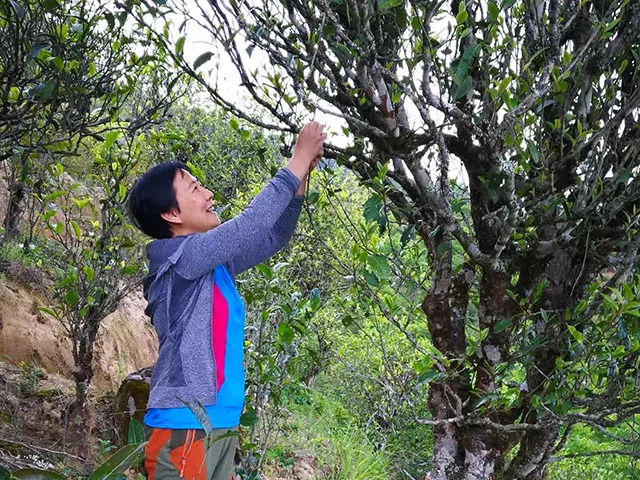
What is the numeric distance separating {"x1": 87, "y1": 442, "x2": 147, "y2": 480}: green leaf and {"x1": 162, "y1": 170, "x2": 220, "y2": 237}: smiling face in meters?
1.04

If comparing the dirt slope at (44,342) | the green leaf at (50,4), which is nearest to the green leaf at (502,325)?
the green leaf at (50,4)

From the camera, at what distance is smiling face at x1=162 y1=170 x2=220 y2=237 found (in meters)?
1.76

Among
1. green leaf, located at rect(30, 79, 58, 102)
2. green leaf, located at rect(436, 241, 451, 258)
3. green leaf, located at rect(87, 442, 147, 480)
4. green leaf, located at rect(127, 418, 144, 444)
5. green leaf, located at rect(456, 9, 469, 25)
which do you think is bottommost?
green leaf, located at rect(436, 241, 451, 258)

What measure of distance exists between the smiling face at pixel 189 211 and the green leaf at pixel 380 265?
1.58 feet

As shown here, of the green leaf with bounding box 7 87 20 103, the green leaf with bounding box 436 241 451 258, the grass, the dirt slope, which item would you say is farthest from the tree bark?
the green leaf with bounding box 436 241 451 258

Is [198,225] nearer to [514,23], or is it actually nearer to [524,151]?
[524,151]

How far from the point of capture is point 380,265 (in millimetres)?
1722

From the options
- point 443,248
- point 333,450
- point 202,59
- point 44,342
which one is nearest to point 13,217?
point 44,342

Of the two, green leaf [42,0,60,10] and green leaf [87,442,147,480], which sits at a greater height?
green leaf [42,0,60,10]

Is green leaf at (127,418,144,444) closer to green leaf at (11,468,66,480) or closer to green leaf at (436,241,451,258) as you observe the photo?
green leaf at (11,468,66,480)

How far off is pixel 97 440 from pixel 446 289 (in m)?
3.09

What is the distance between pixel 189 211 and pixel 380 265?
573mm

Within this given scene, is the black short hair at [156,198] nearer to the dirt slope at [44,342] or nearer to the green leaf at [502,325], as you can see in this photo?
the green leaf at [502,325]

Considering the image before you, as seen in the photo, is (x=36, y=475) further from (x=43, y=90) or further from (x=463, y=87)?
(x=43, y=90)
